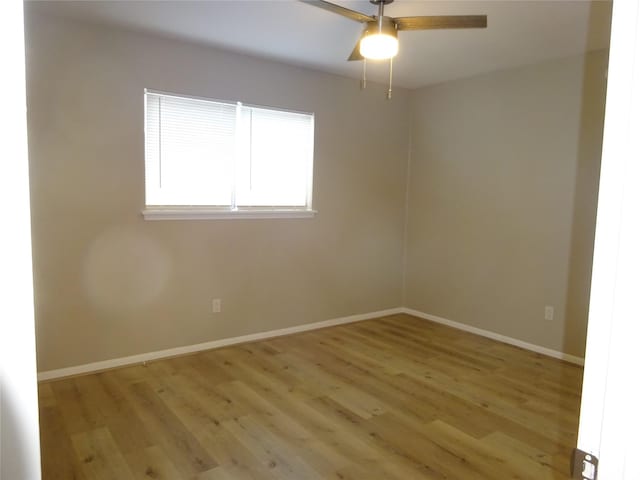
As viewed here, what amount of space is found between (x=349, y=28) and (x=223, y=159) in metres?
1.47

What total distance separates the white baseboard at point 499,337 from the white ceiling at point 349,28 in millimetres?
2450

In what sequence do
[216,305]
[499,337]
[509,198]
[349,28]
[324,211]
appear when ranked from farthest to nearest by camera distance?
[324,211] → [499,337] → [509,198] → [216,305] → [349,28]

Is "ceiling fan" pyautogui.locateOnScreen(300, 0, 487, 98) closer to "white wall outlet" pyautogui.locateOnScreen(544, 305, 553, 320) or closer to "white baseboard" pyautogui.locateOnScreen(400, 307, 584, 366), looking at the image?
"white wall outlet" pyautogui.locateOnScreen(544, 305, 553, 320)

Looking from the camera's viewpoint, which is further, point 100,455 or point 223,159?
point 223,159

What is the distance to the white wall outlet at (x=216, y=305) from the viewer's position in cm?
378

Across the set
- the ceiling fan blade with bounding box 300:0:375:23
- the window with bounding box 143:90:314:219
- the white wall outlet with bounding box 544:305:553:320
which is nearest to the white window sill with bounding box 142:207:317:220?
the window with bounding box 143:90:314:219

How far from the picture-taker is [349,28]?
303 centimetres

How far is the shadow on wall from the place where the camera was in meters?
3.46

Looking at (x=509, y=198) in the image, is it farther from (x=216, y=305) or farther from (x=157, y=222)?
(x=157, y=222)

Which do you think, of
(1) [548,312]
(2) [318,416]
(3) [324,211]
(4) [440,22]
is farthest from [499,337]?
(4) [440,22]

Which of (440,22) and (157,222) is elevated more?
(440,22)

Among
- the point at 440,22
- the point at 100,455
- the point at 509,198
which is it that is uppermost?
the point at 440,22

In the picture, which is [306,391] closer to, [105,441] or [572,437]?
[105,441]

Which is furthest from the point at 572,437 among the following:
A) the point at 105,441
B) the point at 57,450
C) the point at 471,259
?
the point at 57,450
